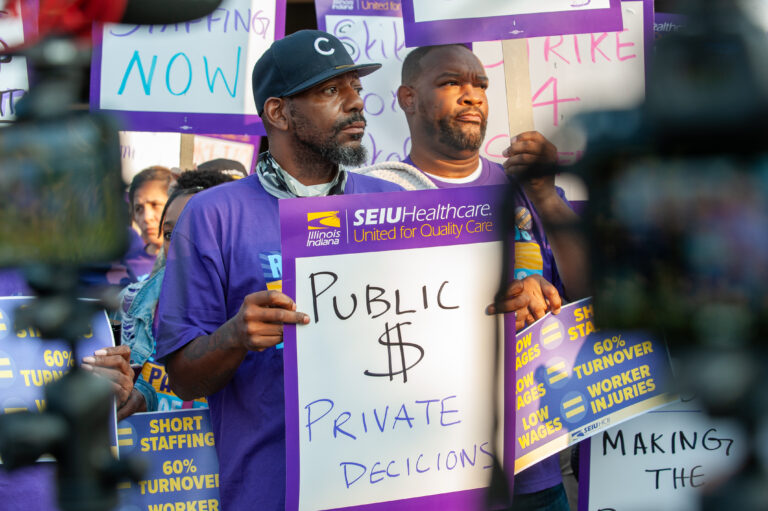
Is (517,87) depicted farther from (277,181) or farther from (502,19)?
(277,181)

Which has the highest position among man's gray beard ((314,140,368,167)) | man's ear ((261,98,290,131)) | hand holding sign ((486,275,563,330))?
man's ear ((261,98,290,131))

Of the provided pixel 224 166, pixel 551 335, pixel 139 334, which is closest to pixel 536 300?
pixel 551 335

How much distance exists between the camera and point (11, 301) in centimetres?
194

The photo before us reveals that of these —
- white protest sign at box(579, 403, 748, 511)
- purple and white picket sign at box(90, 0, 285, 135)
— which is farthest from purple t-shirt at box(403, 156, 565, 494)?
purple and white picket sign at box(90, 0, 285, 135)

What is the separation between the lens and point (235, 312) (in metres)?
1.82

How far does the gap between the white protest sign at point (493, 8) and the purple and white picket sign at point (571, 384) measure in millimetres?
848

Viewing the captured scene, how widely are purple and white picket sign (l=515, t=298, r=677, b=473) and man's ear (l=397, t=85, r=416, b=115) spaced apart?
92cm

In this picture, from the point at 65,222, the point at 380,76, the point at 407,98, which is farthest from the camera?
the point at 380,76

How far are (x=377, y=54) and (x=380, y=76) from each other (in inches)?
5.1

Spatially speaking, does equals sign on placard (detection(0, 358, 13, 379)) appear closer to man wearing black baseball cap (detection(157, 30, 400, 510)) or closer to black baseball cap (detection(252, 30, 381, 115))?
man wearing black baseball cap (detection(157, 30, 400, 510))

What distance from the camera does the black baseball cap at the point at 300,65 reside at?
2.02 m

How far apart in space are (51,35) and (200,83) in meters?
2.12

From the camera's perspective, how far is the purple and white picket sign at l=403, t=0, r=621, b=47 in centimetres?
225

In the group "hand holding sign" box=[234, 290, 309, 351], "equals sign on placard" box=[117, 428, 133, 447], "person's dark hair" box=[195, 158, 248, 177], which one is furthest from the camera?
"person's dark hair" box=[195, 158, 248, 177]
